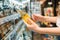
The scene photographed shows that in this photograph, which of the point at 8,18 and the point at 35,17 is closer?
the point at 8,18

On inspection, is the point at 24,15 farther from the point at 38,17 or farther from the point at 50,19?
the point at 50,19

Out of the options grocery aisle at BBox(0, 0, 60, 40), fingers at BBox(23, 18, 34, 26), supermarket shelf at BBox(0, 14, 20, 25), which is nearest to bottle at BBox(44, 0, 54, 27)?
grocery aisle at BBox(0, 0, 60, 40)

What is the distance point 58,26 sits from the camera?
138 centimetres

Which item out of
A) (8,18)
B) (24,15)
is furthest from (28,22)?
(8,18)

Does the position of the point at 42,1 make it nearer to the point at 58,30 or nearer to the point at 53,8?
the point at 53,8

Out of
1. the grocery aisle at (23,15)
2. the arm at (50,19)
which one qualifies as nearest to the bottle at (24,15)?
the grocery aisle at (23,15)

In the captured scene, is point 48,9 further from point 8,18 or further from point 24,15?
point 8,18

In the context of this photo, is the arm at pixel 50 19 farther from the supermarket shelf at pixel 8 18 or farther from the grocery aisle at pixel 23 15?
the supermarket shelf at pixel 8 18

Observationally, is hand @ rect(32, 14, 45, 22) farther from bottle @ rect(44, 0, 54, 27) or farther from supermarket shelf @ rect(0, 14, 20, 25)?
supermarket shelf @ rect(0, 14, 20, 25)

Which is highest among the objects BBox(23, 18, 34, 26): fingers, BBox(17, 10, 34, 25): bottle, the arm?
BBox(17, 10, 34, 25): bottle

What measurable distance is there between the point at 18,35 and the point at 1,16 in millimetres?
278

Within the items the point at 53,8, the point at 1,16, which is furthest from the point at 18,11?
the point at 53,8

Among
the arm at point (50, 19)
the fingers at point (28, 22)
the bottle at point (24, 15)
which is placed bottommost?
the fingers at point (28, 22)

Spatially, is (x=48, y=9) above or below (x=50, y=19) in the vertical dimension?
above
